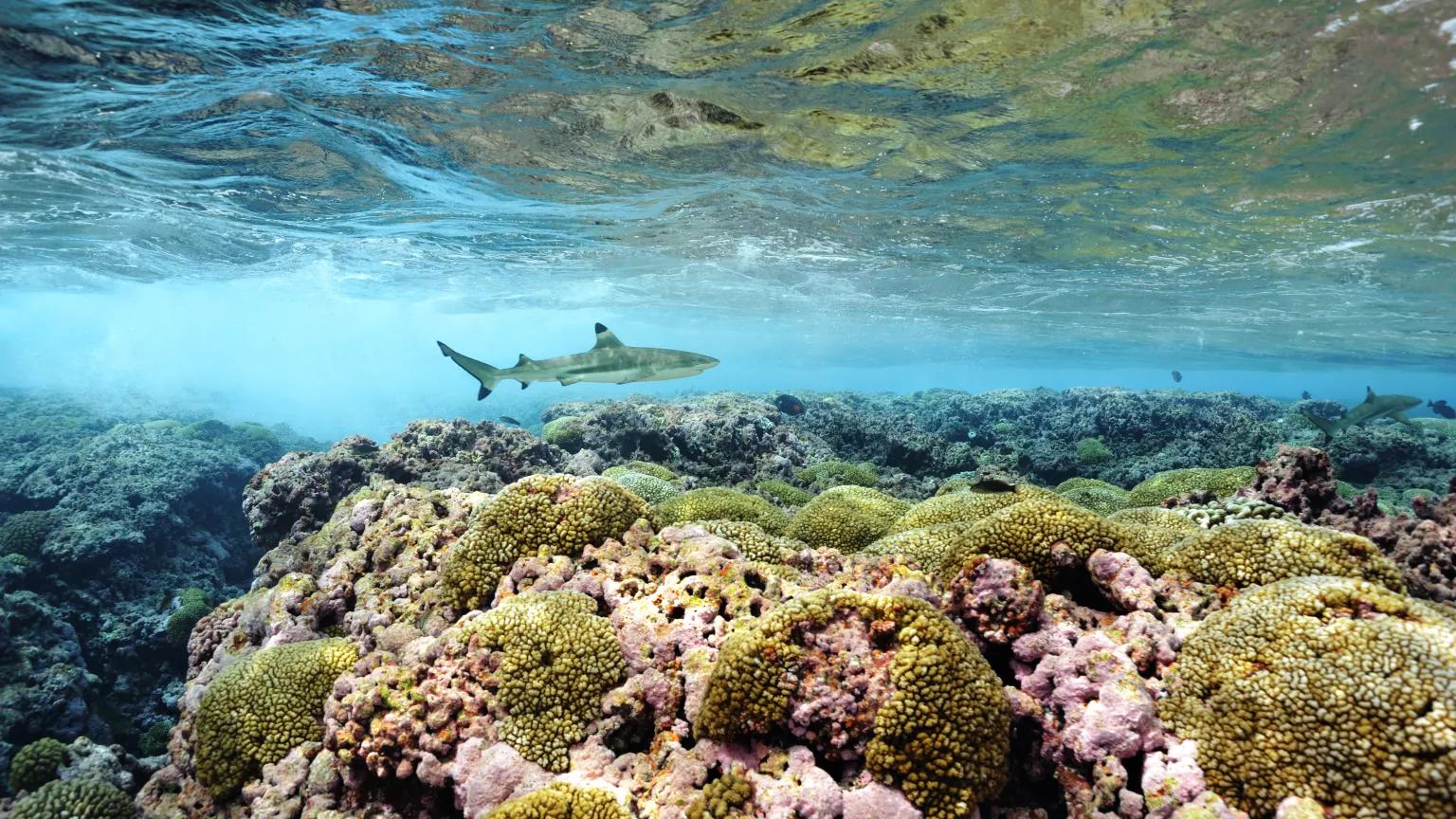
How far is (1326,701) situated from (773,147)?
14511 mm

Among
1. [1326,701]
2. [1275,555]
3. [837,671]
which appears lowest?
[837,671]

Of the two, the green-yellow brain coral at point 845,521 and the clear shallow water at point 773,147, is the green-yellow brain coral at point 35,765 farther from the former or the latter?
the clear shallow water at point 773,147

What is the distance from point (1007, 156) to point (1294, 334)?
37322mm

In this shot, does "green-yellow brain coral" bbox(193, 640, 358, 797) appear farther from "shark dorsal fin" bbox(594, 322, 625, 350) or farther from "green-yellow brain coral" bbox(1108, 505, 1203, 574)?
"shark dorsal fin" bbox(594, 322, 625, 350)

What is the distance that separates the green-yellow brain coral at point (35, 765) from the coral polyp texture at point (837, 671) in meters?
0.10

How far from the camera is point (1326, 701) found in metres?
2.66

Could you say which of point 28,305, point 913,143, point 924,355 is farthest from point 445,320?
point 913,143

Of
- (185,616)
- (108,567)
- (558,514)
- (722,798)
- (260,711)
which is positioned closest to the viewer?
(722,798)

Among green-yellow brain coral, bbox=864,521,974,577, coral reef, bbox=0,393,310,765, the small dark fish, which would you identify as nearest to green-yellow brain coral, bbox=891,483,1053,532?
green-yellow brain coral, bbox=864,521,974,577

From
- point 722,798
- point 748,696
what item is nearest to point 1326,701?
point 748,696

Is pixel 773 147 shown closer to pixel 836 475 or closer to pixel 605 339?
pixel 605 339

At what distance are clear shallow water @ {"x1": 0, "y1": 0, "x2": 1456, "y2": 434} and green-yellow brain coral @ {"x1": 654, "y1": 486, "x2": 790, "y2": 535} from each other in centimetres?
737

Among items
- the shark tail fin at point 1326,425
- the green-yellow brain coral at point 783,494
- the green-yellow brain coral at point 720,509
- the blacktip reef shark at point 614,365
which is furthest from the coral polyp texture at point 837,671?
the shark tail fin at point 1326,425

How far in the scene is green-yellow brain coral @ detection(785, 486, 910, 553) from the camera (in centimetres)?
643
